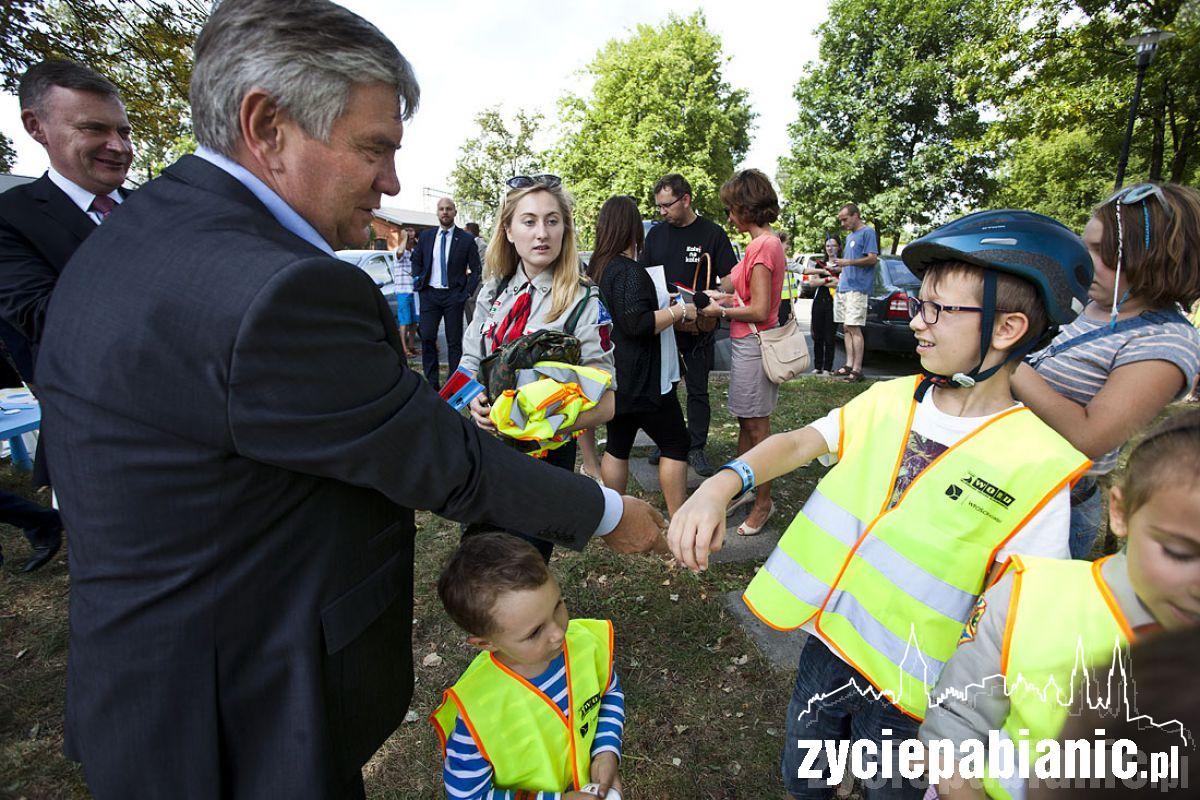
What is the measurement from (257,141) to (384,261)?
12.2m

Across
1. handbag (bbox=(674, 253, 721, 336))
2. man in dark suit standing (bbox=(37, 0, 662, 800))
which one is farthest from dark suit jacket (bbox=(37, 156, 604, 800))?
handbag (bbox=(674, 253, 721, 336))

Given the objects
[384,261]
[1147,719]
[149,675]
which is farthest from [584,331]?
[384,261]

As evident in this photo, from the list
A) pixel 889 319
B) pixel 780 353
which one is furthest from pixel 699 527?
pixel 889 319

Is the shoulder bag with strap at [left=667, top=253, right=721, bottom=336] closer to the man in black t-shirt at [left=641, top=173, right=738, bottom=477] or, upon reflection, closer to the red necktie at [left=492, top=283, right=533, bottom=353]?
the man in black t-shirt at [left=641, top=173, right=738, bottom=477]

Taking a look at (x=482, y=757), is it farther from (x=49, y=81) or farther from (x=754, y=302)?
(x=49, y=81)

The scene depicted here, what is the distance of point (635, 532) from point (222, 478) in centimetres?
103

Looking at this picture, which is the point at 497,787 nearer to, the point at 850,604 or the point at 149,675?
the point at 149,675

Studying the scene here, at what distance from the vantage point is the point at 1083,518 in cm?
215

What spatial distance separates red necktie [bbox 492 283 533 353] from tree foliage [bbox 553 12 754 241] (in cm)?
3119

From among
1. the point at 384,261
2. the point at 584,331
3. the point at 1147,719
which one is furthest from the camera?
the point at 384,261

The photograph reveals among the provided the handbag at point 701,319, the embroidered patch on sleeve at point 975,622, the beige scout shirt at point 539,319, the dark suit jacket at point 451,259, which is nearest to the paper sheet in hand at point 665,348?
the handbag at point 701,319

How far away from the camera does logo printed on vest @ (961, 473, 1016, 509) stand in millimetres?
1542

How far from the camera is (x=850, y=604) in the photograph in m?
1.74

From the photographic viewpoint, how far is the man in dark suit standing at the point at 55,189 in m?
2.72
